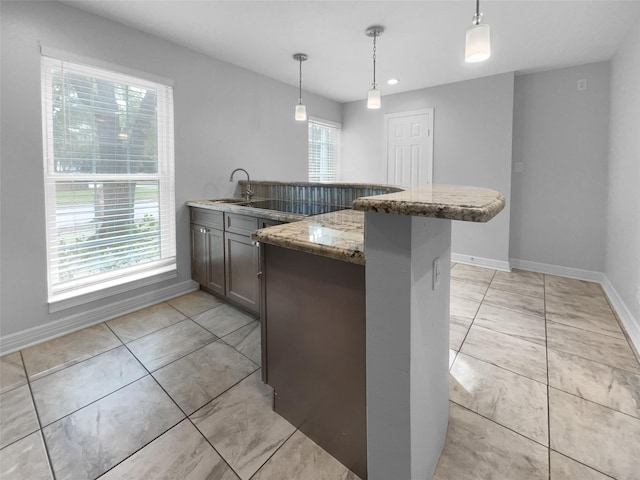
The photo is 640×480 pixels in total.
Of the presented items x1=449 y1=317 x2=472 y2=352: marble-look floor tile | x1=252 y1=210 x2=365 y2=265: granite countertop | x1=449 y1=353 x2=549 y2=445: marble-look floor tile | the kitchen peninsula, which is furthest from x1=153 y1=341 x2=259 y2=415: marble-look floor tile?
x1=449 y1=317 x2=472 y2=352: marble-look floor tile

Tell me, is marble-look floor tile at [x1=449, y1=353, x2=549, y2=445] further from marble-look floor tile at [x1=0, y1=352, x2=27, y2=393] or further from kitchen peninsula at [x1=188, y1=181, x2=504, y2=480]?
marble-look floor tile at [x1=0, y1=352, x2=27, y2=393]

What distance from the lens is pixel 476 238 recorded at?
4312 millimetres

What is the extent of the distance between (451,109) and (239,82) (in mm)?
2810

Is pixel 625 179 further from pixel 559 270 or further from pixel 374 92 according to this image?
pixel 374 92

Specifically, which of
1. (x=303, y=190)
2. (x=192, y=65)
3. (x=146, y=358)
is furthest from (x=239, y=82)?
(x=146, y=358)

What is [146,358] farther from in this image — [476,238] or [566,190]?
[566,190]

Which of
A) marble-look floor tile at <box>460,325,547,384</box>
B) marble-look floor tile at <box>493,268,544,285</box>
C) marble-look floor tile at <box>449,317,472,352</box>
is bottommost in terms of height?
marble-look floor tile at <box>460,325,547,384</box>

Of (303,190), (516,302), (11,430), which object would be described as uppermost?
(303,190)

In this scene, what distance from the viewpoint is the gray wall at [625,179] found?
2.52m

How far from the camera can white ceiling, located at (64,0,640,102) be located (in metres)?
2.40

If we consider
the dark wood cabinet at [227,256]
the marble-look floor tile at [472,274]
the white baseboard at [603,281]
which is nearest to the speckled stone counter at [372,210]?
the dark wood cabinet at [227,256]

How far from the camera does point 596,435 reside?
1.50 m

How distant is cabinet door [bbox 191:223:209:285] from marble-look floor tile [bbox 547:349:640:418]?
2.89 metres

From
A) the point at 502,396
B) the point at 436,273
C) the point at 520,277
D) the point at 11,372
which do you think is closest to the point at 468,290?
the point at 520,277
